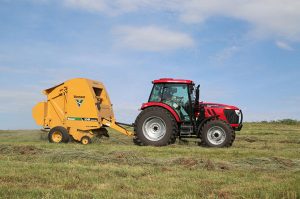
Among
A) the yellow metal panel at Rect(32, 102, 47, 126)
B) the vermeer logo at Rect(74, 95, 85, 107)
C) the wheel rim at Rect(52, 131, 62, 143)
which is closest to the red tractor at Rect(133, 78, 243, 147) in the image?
the vermeer logo at Rect(74, 95, 85, 107)

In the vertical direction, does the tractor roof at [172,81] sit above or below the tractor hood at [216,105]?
above

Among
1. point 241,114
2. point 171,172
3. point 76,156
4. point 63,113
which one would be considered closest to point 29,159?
point 76,156

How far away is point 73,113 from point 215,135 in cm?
468

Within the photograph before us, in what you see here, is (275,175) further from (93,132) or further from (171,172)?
(93,132)

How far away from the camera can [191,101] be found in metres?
13.3

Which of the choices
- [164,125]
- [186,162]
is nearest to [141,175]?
[186,162]

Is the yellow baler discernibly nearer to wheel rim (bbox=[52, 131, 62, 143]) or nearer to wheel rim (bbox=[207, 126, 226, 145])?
wheel rim (bbox=[52, 131, 62, 143])

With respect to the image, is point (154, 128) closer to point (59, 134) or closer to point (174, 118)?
point (174, 118)

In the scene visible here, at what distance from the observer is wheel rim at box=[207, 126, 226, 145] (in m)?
12.8

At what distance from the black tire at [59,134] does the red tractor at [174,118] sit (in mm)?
2205

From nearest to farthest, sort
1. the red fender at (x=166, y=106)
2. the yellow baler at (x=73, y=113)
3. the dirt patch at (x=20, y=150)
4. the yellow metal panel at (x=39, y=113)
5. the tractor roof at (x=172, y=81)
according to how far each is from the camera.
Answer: the dirt patch at (x=20, y=150) < the red fender at (x=166, y=106) < the tractor roof at (x=172, y=81) < the yellow baler at (x=73, y=113) < the yellow metal panel at (x=39, y=113)

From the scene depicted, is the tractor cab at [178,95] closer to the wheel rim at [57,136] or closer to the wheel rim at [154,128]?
the wheel rim at [154,128]

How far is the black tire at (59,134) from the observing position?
13.3m

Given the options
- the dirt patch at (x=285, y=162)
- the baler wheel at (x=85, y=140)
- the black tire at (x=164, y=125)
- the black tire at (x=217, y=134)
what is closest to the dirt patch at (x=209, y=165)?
the dirt patch at (x=285, y=162)
